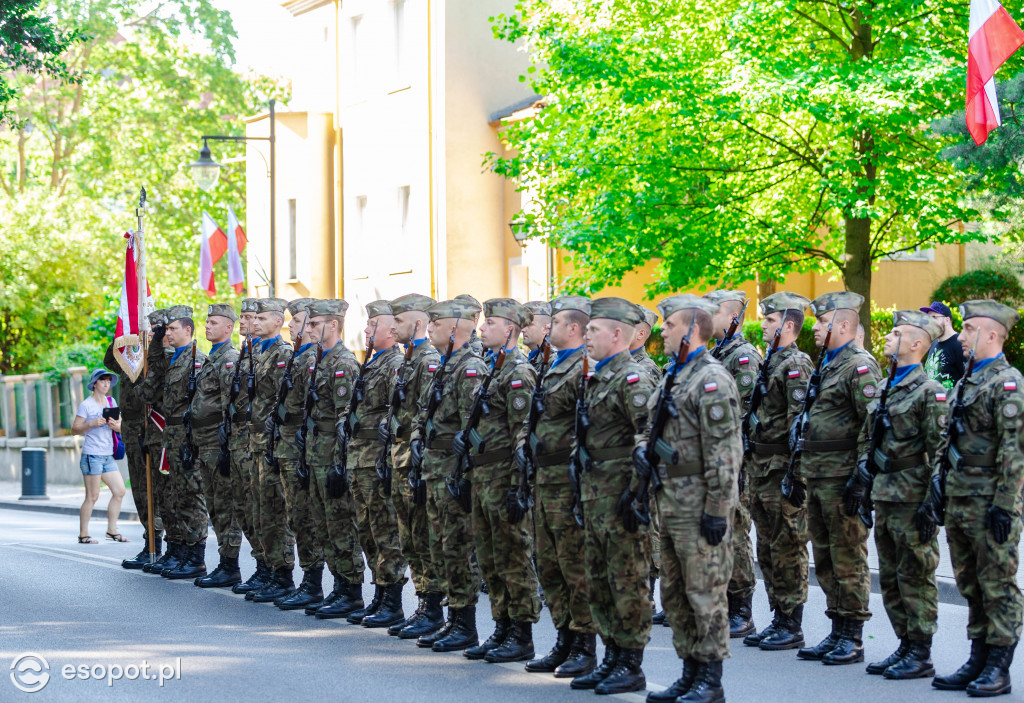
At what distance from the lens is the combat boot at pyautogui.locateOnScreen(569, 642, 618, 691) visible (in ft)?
26.1

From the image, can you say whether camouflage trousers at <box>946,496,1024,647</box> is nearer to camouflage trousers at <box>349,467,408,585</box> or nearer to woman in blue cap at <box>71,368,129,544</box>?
camouflage trousers at <box>349,467,408,585</box>

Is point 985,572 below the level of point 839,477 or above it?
below

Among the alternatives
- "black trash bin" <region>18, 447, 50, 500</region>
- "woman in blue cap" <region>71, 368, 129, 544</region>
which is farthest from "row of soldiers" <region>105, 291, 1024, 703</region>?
"black trash bin" <region>18, 447, 50, 500</region>

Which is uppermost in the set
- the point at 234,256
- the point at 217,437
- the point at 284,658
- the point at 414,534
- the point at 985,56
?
the point at 985,56

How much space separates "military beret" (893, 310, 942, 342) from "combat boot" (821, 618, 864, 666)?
187 cm

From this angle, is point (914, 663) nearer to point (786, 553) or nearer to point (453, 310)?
point (786, 553)

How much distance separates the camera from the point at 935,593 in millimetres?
8359

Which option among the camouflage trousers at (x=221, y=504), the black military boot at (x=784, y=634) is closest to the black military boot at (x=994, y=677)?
the black military boot at (x=784, y=634)

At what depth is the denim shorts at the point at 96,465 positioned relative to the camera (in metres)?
17.0

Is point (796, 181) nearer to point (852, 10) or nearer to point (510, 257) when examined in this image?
point (852, 10)

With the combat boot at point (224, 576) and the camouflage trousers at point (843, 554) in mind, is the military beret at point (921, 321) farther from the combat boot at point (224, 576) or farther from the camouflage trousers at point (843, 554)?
the combat boot at point (224, 576)

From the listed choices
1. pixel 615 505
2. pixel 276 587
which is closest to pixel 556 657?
pixel 615 505

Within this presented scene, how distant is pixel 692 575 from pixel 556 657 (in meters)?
1.55

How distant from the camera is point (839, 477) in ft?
28.9
